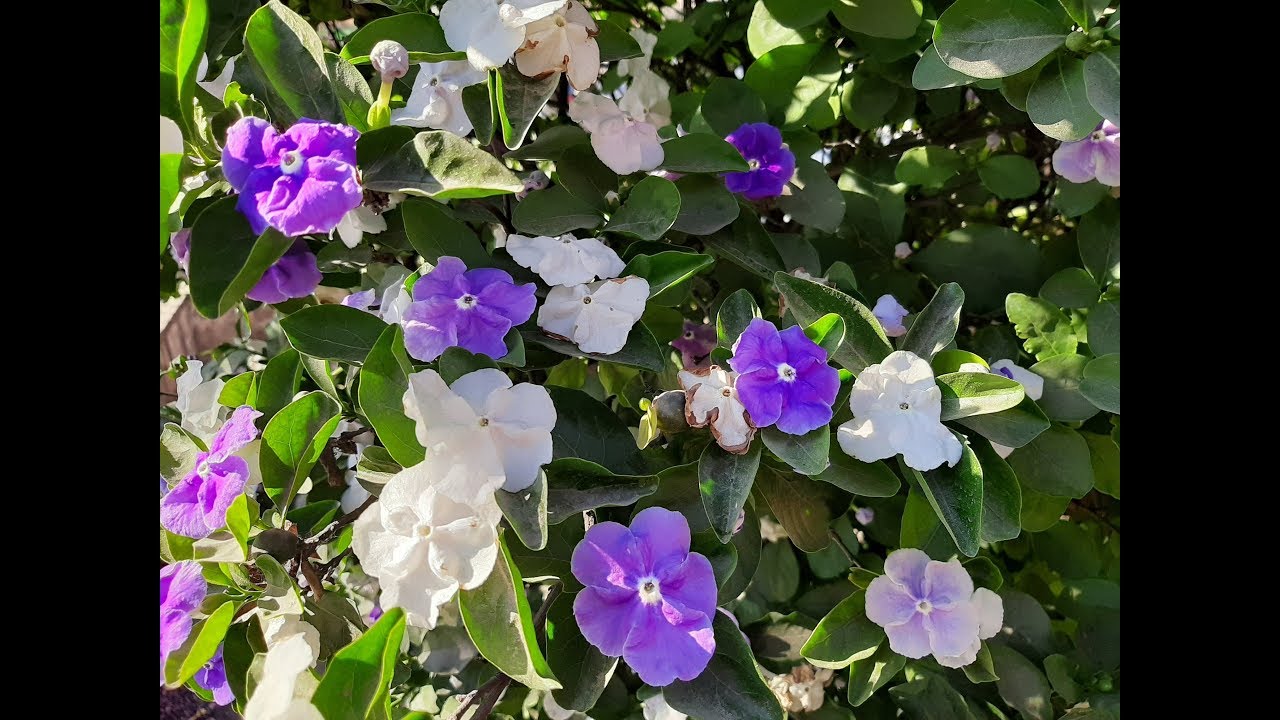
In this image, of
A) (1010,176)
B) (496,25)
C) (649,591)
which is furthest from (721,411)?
(1010,176)

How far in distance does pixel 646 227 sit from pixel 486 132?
175 mm

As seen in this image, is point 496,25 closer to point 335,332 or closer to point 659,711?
point 335,332

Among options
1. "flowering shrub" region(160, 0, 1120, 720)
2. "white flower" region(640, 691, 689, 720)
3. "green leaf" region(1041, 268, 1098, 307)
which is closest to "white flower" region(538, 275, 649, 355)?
"flowering shrub" region(160, 0, 1120, 720)

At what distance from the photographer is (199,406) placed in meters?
0.95

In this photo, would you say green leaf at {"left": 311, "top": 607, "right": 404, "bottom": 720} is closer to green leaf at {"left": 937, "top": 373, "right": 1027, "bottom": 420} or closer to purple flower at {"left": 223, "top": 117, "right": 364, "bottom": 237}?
purple flower at {"left": 223, "top": 117, "right": 364, "bottom": 237}

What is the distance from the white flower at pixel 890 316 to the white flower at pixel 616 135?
0.33 metres

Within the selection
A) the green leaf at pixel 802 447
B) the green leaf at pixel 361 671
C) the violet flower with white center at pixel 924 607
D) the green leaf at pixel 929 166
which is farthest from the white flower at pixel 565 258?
the green leaf at pixel 929 166

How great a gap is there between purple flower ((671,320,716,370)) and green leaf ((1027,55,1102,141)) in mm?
460

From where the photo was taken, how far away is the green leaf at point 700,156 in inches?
34.7

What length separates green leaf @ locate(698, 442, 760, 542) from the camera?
69 centimetres

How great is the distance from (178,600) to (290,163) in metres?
0.39

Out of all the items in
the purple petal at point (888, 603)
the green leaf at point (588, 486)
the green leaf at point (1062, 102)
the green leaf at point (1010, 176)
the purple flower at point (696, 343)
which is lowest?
the purple petal at point (888, 603)

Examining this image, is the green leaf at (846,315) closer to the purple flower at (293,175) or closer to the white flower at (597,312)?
the white flower at (597,312)

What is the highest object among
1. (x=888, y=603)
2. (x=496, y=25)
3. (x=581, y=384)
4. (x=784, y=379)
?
(x=496, y=25)
